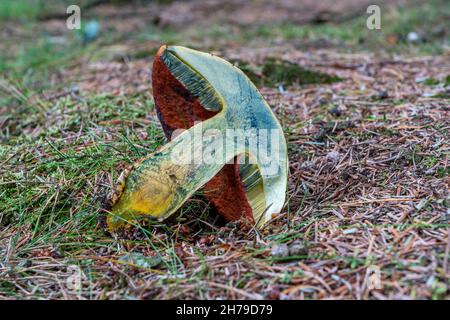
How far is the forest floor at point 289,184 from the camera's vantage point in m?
1.78

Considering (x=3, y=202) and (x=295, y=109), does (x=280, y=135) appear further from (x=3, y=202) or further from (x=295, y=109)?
(x=3, y=202)

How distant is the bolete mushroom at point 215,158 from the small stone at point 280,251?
22 cm

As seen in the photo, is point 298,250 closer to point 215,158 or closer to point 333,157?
point 215,158

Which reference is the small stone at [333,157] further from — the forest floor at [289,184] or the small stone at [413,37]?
the small stone at [413,37]

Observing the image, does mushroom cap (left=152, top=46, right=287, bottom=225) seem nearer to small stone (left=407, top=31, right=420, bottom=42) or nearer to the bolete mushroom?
the bolete mushroom

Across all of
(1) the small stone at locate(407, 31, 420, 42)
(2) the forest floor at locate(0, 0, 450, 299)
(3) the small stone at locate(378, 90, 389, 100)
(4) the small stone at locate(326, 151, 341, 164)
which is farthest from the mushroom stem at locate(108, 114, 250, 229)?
(1) the small stone at locate(407, 31, 420, 42)

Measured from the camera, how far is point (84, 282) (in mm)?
1862

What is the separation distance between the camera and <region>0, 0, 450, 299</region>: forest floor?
178 cm

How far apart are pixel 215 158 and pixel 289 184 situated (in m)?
0.50

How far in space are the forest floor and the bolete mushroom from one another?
0.10 metres

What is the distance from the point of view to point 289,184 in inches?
93.5

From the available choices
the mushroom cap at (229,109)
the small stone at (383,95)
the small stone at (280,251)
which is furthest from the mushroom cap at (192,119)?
the small stone at (383,95)

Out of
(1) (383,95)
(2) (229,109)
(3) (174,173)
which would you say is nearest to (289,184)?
(2) (229,109)
